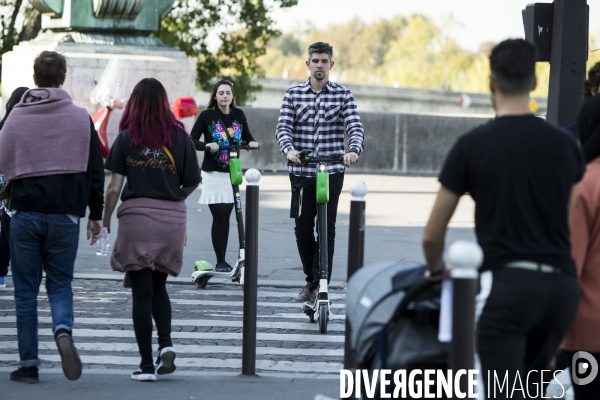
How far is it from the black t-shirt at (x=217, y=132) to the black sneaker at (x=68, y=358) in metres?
4.17

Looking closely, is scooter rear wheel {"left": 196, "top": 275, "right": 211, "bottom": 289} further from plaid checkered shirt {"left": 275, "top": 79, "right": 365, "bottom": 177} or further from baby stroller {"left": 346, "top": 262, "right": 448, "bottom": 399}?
baby stroller {"left": 346, "top": 262, "right": 448, "bottom": 399}

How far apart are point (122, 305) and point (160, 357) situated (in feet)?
8.43

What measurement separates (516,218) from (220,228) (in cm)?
661

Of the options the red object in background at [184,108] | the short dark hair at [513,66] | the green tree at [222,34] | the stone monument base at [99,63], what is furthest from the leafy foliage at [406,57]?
the short dark hair at [513,66]

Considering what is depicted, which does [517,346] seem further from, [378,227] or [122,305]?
[378,227]

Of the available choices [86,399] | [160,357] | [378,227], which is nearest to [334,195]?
[160,357]

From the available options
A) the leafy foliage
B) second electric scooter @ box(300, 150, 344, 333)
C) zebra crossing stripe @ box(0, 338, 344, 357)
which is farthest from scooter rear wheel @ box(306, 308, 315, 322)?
the leafy foliage

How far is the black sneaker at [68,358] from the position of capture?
5.89 metres

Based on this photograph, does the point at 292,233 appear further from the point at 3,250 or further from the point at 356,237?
the point at 356,237

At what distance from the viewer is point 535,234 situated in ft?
12.1

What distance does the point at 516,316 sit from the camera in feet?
11.9

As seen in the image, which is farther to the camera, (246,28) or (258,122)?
(246,28)

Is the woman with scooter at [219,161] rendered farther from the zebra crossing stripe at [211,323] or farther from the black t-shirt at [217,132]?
the zebra crossing stripe at [211,323]

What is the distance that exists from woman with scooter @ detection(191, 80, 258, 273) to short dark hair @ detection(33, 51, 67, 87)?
3728mm
